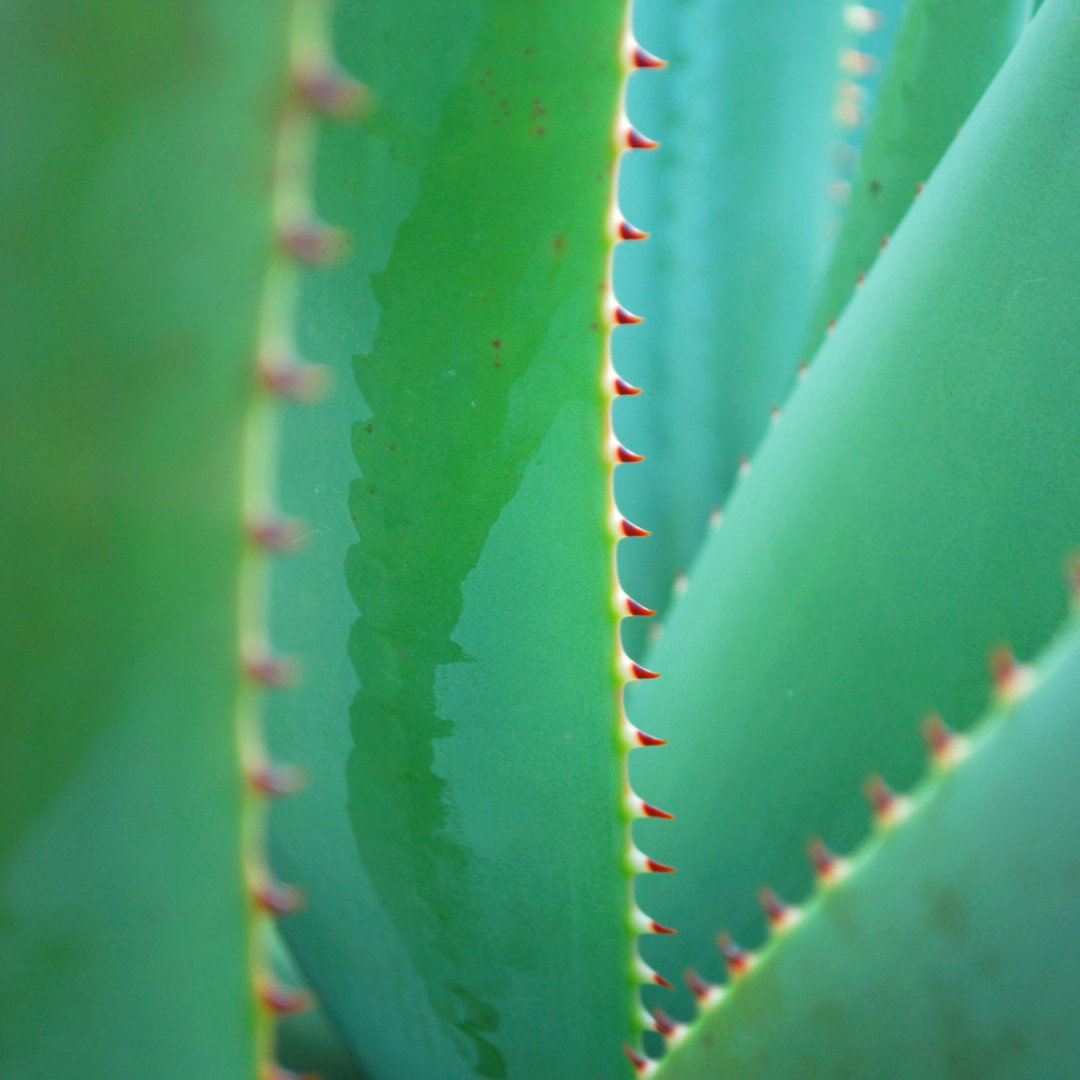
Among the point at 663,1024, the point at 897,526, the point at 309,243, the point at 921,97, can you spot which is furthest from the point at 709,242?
the point at 309,243

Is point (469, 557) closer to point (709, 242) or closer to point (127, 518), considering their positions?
point (127, 518)

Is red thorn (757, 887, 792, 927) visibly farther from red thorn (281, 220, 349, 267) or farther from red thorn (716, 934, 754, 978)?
red thorn (281, 220, 349, 267)

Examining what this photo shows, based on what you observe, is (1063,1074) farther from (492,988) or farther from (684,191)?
(684,191)

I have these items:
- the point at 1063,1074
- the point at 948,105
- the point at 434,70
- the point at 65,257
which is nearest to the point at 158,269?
the point at 65,257

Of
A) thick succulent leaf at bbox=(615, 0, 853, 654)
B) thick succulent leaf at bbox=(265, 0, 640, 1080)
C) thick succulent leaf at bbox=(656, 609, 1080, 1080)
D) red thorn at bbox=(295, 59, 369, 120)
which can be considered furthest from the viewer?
thick succulent leaf at bbox=(615, 0, 853, 654)

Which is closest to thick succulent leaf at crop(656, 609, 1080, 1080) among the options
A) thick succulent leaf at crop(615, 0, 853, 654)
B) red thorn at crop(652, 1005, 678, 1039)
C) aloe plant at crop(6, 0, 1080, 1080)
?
aloe plant at crop(6, 0, 1080, 1080)

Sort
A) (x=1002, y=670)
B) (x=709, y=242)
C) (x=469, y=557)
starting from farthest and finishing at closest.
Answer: (x=709, y=242), (x=469, y=557), (x=1002, y=670)

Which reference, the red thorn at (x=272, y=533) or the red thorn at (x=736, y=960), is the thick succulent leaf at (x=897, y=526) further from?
the red thorn at (x=272, y=533)
